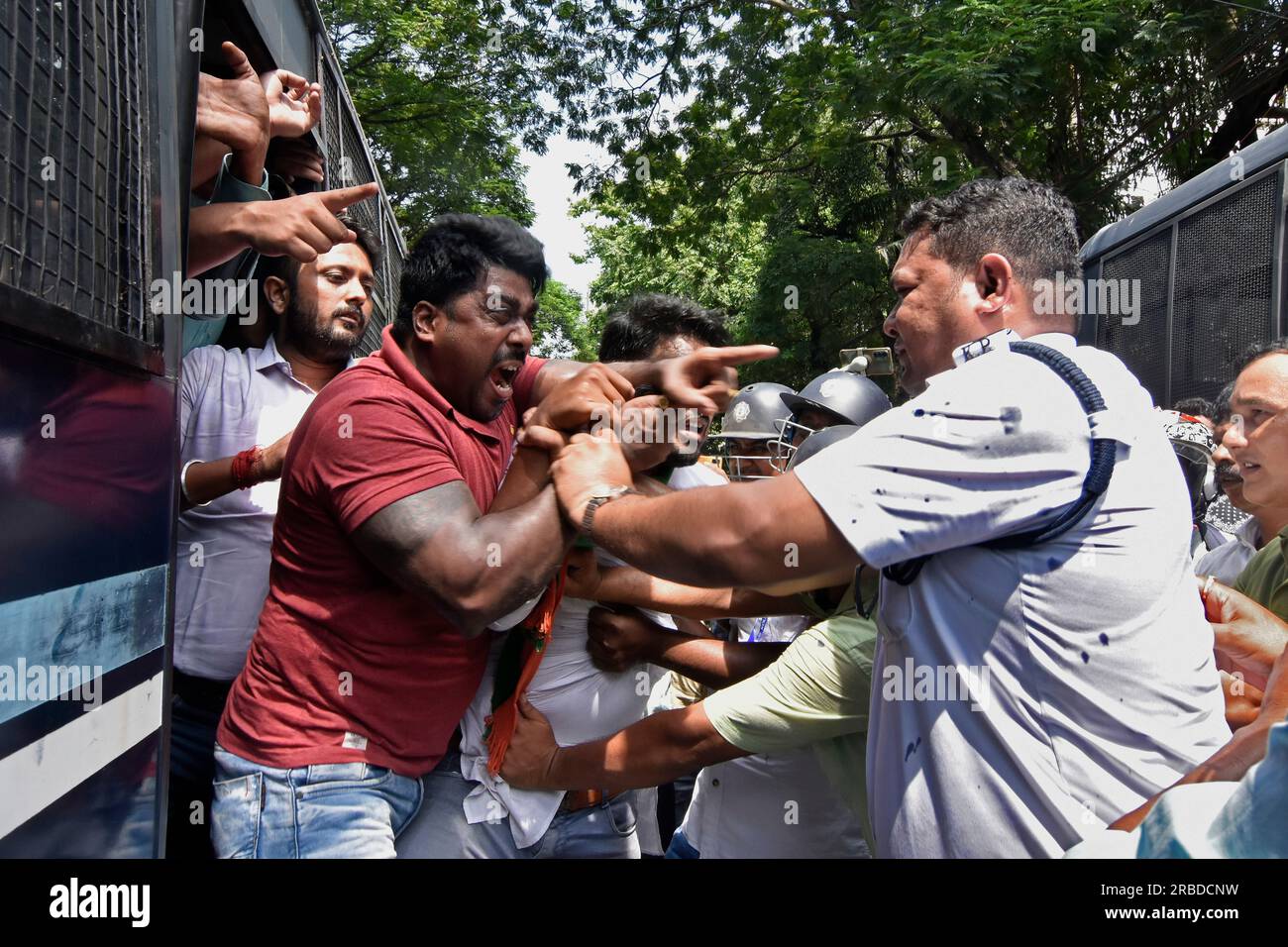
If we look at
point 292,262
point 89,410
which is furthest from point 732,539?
point 292,262

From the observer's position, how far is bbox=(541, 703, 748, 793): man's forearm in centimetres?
234

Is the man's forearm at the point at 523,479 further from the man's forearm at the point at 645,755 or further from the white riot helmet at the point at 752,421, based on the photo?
the white riot helmet at the point at 752,421

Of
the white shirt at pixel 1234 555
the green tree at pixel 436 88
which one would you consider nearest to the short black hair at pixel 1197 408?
the white shirt at pixel 1234 555

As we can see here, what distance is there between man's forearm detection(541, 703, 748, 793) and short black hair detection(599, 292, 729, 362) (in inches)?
47.6

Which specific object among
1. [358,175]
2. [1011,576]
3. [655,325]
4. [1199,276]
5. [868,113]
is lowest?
[1011,576]

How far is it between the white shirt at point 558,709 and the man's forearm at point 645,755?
7cm

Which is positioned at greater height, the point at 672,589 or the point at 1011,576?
the point at 1011,576

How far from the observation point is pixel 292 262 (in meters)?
3.16

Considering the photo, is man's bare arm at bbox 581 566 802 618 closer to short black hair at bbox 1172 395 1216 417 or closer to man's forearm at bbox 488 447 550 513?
man's forearm at bbox 488 447 550 513

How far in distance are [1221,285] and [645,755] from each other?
4.60 metres

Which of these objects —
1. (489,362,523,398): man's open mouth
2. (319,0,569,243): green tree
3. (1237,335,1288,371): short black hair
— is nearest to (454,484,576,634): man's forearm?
(489,362,523,398): man's open mouth

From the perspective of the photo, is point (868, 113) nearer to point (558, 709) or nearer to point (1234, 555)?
point (1234, 555)

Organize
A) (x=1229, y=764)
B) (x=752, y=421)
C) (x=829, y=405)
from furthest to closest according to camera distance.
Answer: (x=752, y=421) → (x=829, y=405) → (x=1229, y=764)

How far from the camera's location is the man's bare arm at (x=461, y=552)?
191 centimetres
